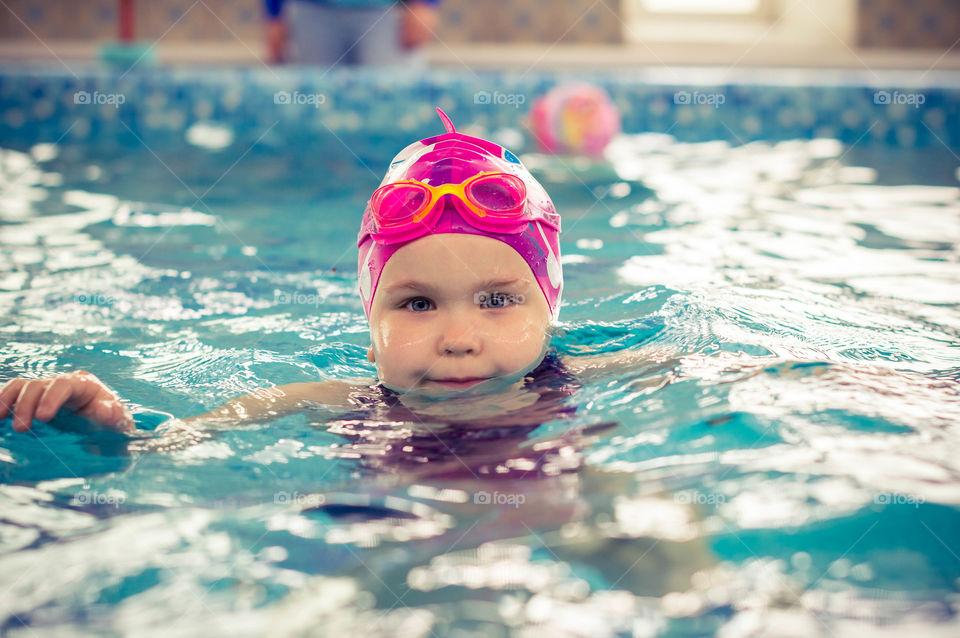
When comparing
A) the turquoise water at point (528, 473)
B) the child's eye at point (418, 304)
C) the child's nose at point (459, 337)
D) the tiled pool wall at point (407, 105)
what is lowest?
the turquoise water at point (528, 473)

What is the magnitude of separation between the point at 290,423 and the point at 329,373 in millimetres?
584

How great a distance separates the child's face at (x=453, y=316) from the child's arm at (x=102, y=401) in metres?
0.34

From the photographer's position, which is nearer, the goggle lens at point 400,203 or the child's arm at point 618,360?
the goggle lens at point 400,203

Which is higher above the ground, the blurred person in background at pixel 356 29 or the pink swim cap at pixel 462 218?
the blurred person in background at pixel 356 29

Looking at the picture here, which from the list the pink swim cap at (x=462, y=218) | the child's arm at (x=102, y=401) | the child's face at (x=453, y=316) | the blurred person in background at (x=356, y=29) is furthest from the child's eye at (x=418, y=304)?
the blurred person in background at (x=356, y=29)

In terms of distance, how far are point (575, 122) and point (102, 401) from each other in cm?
526

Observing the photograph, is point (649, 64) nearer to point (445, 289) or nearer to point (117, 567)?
point (445, 289)

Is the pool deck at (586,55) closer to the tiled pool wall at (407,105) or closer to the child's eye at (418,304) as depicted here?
the tiled pool wall at (407,105)

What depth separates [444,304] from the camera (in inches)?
99.6

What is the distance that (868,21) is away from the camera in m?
14.1

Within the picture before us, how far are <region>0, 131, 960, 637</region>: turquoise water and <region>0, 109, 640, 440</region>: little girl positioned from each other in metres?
0.12

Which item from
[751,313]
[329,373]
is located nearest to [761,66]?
[751,313]

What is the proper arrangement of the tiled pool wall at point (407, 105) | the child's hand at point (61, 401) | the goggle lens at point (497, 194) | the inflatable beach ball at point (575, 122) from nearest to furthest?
the child's hand at point (61, 401) → the goggle lens at point (497, 194) → the inflatable beach ball at point (575, 122) → the tiled pool wall at point (407, 105)

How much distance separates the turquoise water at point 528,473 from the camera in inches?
70.7
